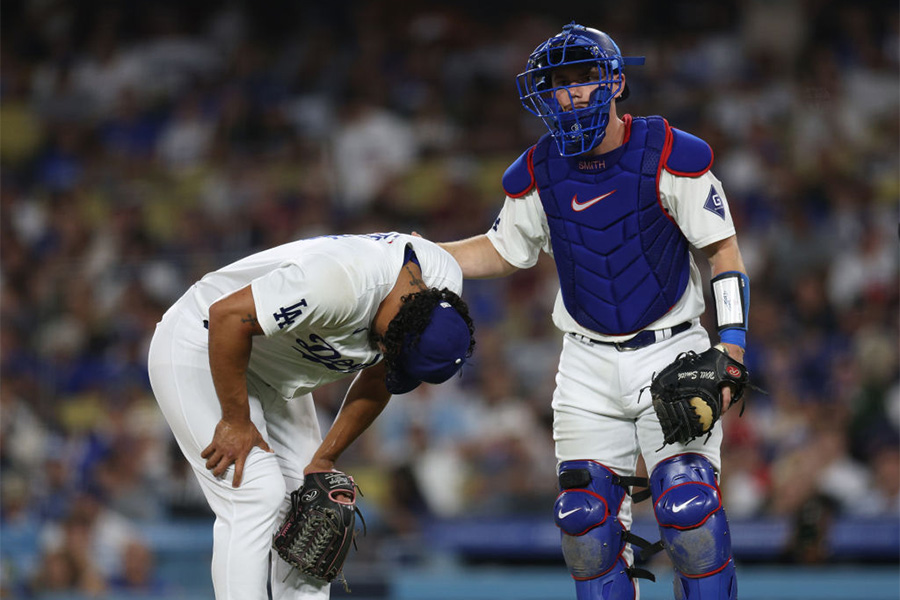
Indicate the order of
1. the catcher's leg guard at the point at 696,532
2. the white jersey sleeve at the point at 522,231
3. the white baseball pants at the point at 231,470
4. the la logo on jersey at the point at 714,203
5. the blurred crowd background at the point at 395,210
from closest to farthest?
the catcher's leg guard at the point at 696,532 < the la logo on jersey at the point at 714,203 < the white baseball pants at the point at 231,470 < the white jersey sleeve at the point at 522,231 < the blurred crowd background at the point at 395,210

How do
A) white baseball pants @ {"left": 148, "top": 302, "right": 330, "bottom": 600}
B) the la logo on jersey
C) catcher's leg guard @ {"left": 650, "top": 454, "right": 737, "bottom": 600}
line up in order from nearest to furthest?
catcher's leg guard @ {"left": 650, "top": 454, "right": 737, "bottom": 600} → the la logo on jersey → white baseball pants @ {"left": 148, "top": 302, "right": 330, "bottom": 600}

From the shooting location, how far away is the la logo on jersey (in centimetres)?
419

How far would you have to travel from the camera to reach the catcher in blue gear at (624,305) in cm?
415

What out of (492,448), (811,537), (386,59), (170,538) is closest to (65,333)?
(170,538)

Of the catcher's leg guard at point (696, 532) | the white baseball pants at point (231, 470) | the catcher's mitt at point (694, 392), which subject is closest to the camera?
the catcher's mitt at point (694, 392)

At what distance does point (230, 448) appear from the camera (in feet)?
Result: 14.1

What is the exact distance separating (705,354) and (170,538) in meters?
5.61

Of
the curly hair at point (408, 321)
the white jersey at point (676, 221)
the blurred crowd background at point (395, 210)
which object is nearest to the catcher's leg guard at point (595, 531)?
the white jersey at point (676, 221)

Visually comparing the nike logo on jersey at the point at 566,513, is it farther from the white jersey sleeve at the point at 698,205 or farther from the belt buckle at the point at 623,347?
the white jersey sleeve at the point at 698,205

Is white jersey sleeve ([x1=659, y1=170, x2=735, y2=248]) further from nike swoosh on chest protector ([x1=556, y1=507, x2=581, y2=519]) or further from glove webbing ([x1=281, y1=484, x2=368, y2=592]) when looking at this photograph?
glove webbing ([x1=281, y1=484, x2=368, y2=592])

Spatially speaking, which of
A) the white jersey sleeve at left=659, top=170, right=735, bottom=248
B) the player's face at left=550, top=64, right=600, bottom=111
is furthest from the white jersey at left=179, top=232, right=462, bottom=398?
the white jersey sleeve at left=659, top=170, right=735, bottom=248

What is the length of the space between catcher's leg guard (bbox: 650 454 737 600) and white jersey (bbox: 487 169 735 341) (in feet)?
1.93

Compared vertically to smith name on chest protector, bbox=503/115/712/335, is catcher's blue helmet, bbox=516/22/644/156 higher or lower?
higher

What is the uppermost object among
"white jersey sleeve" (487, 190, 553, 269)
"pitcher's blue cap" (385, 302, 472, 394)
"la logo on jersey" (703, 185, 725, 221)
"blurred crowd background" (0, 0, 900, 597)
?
"la logo on jersey" (703, 185, 725, 221)
